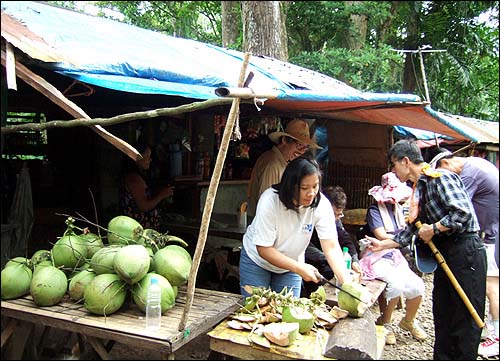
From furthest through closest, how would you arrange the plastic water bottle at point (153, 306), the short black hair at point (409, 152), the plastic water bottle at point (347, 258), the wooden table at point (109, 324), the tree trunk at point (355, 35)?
the plastic water bottle at point (347, 258) < the short black hair at point (409, 152) < the tree trunk at point (355, 35) < the plastic water bottle at point (153, 306) < the wooden table at point (109, 324)

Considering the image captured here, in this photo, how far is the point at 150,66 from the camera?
351 cm

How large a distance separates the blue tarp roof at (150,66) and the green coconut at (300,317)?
1.14 meters

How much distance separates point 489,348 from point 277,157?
2.60m

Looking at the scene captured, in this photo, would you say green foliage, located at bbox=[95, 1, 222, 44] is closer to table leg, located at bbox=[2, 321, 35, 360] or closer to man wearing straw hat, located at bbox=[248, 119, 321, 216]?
man wearing straw hat, located at bbox=[248, 119, 321, 216]

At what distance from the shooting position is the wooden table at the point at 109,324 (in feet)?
7.04

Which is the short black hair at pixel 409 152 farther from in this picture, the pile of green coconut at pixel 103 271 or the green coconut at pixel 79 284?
the green coconut at pixel 79 284

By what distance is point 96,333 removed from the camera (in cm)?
222

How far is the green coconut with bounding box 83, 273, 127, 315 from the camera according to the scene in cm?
233

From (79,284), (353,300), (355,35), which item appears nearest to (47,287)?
(79,284)

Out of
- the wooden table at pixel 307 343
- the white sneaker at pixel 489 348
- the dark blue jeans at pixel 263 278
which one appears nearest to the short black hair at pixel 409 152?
the dark blue jeans at pixel 263 278

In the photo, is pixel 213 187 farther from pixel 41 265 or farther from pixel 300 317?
pixel 41 265

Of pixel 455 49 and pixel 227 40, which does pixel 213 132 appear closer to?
pixel 227 40

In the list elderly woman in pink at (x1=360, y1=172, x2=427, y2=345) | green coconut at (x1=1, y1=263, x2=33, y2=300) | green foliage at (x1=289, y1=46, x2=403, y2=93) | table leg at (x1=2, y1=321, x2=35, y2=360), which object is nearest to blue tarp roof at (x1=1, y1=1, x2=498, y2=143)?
green foliage at (x1=289, y1=46, x2=403, y2=93)

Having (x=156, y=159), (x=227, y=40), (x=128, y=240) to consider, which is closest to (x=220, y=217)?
(x=156, y=159)
